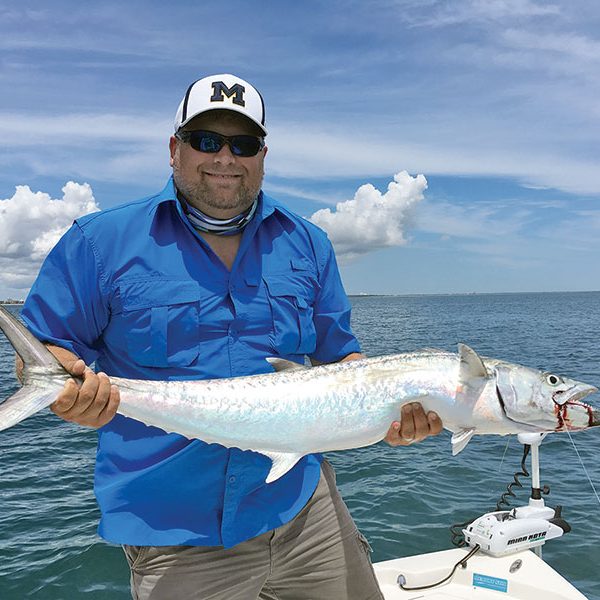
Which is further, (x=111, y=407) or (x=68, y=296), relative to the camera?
(x=68, y=296)

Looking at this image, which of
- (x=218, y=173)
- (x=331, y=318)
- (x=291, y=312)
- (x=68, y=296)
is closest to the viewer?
(x=68, y=296)

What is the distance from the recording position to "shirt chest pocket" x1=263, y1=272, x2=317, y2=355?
3.54 meters

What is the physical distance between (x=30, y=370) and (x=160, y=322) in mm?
680

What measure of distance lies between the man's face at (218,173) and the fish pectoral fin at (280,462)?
1.36 m

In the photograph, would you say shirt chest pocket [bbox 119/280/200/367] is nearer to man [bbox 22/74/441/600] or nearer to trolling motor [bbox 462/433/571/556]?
man [bbox 22/74/441/600]

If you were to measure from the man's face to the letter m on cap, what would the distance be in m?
0.08

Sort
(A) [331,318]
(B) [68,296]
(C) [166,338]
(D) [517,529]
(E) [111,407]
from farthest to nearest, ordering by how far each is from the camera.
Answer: (D) [517,529] → (A) [331,318] → (C) [166,338] → (B) [68,296] → (E) [111,407]

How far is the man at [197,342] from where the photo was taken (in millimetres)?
3199

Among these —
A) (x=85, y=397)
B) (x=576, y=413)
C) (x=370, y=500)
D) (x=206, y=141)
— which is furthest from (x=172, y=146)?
(x=370, y=500)

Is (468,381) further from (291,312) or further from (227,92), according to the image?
(227,92)

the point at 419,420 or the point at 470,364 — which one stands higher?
the point at 470,364

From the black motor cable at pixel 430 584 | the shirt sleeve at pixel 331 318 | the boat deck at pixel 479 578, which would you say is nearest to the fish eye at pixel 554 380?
the shirt sleeve at pixel 331 318

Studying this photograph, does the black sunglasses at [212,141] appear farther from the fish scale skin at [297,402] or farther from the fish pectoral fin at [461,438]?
the fish pectoral fin at [461,438]

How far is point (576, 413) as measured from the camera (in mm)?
3229
